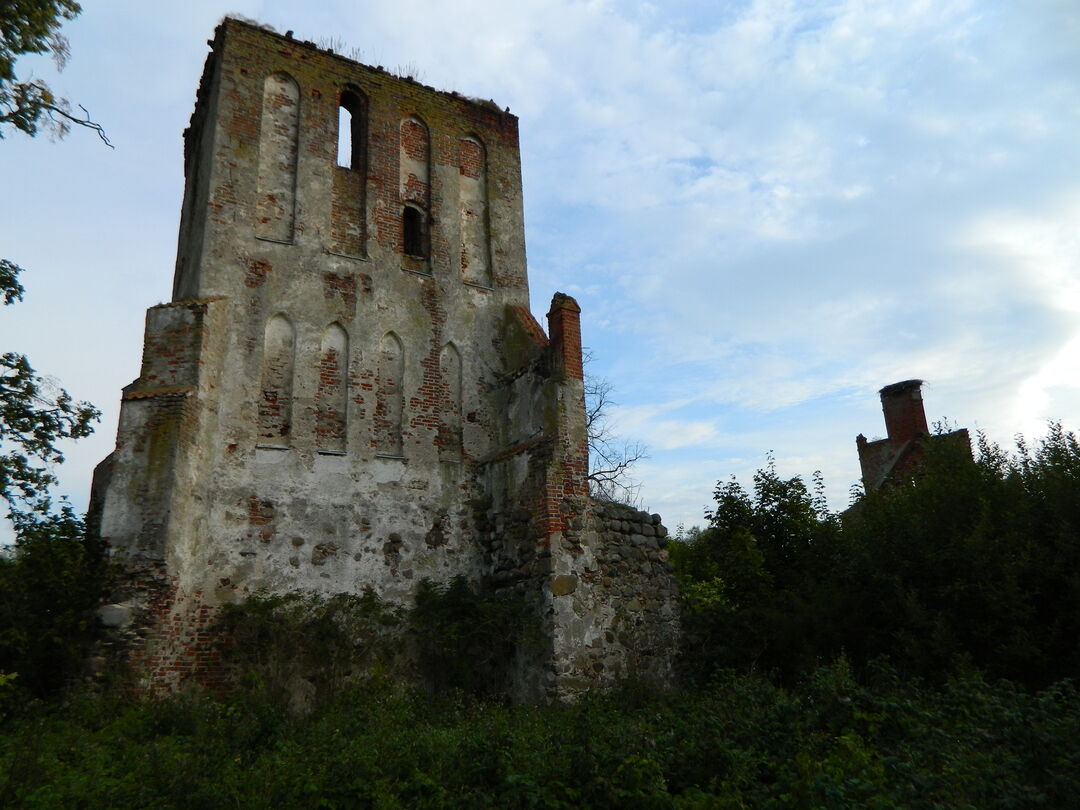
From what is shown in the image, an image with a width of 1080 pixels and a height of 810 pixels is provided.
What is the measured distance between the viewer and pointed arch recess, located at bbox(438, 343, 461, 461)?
13.1 meters

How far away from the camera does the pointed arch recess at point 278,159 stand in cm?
1284

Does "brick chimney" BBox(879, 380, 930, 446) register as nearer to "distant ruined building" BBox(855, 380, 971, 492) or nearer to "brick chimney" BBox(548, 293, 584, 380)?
"distant ruined building" BBox(855, 380, 971, 492)

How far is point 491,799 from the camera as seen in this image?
5.79m

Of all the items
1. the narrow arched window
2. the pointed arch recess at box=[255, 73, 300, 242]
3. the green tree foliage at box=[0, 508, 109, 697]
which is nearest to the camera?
the green tree foliage at box=[0, 508, 109, 697]

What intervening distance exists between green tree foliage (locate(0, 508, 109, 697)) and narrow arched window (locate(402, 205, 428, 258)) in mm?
7141

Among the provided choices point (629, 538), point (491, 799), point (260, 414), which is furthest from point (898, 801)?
point (260, 414)

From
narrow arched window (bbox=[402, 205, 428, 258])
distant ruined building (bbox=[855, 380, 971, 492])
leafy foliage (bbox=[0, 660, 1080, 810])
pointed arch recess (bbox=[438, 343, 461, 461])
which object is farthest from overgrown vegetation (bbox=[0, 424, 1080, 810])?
distant ruined building (bbox=[855, 380, 971, 492])

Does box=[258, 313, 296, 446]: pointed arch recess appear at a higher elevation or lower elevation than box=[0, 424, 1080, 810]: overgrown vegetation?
higher

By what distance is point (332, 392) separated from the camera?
40.9 ft

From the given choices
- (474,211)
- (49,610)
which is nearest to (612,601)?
(49,610)

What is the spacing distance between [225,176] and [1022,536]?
1259 centimetres

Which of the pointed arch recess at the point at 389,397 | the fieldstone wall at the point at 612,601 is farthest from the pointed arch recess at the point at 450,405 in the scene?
the fieldstone wall at the point at 612,601

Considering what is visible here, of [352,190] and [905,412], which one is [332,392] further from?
[905,412]

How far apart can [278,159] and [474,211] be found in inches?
143
